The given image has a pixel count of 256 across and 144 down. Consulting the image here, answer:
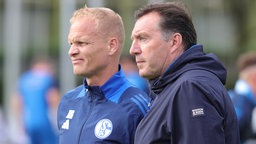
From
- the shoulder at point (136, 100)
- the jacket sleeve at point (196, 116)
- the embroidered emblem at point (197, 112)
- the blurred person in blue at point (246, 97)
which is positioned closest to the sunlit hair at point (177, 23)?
the jacket sleeve at point (196, 116)

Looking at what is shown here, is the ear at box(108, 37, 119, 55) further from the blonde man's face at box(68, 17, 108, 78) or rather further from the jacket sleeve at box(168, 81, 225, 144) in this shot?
the jacket sleeve at box(168, 81, 225, 144)

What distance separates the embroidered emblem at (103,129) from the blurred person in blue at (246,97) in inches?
146

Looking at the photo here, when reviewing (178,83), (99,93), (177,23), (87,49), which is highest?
(177,23)

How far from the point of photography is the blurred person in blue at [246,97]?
27.5 feet

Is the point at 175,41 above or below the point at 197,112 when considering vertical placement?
above

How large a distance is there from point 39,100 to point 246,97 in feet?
18.1

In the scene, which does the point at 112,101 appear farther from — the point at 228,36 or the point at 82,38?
the point at 228,36

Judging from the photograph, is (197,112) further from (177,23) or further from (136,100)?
(136,100)

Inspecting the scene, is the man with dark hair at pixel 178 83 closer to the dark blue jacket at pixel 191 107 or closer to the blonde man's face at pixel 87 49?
the dark blue jacket at pixel 191 107

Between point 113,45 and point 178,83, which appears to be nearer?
point 178,83

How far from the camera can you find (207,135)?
3.99 m

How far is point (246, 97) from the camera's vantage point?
8.52 meters

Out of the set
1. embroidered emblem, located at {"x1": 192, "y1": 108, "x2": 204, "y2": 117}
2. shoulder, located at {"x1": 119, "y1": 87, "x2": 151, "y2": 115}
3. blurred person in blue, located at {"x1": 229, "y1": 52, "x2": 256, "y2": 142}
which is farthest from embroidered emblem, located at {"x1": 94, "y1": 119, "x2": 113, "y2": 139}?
blurred person in blue, located at {"x1": 229, "y1": 52, "x2": 256, "y2": 142}

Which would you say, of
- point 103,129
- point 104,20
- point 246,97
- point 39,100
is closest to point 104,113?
point 103,129
